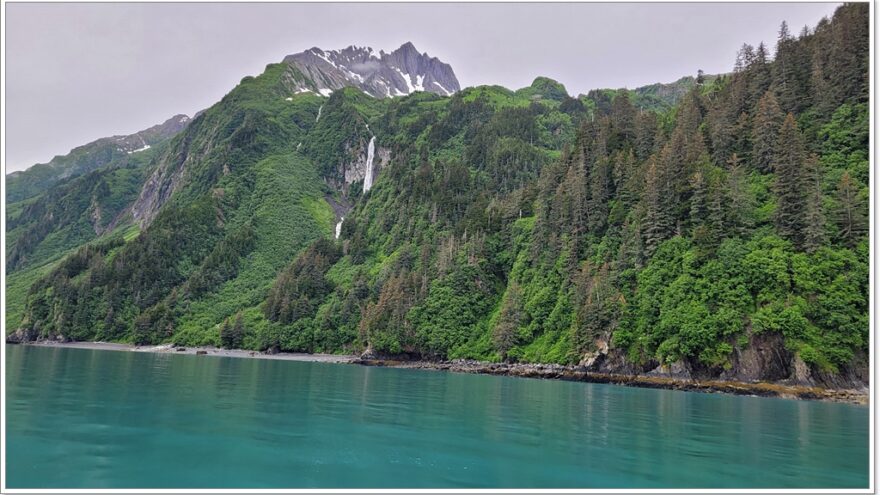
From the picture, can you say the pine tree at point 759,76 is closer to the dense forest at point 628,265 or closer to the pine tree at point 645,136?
the dense forest at point 628,265

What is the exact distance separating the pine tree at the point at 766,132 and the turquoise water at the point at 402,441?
48553 mm

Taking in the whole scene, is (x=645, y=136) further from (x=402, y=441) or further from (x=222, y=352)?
(x=222, y=352)

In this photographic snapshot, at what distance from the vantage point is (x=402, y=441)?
23906mm

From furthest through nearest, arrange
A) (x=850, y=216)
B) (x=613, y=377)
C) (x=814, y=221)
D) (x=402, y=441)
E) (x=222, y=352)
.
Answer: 1. (x=222, y=352)
2. (x=613, y=377)
3. (x=814, y=221)
4. (x=850, y=216)
5. (x=402, y=441)

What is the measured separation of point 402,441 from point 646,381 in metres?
47.7

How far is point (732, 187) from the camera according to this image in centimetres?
7288

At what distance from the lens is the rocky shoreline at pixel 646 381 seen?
170 feet

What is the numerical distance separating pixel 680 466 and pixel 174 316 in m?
153

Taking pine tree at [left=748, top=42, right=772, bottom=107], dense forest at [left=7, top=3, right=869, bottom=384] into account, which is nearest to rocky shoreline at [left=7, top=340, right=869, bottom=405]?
dense forest at [left=7, top=3, right=869, bottom=384]

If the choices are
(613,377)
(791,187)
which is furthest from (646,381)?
(791,187)

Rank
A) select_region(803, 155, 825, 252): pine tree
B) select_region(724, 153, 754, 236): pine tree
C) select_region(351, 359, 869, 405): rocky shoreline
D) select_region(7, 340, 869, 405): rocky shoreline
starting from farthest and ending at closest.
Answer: select_region(724, 153, 754, 236): pine tree → select_region(803, 155, 825, 252): pine tree → select_region(7, 340, 869, 405): rocky shoreline → select_region(351, 359, 869, 405): rocky shoreline

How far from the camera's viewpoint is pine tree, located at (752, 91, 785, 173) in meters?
78.6

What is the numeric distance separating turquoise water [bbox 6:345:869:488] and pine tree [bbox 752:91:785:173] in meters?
48.6

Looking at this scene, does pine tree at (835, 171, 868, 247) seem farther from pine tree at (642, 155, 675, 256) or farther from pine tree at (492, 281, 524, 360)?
pine tree at (492, 281, 524, 360)
